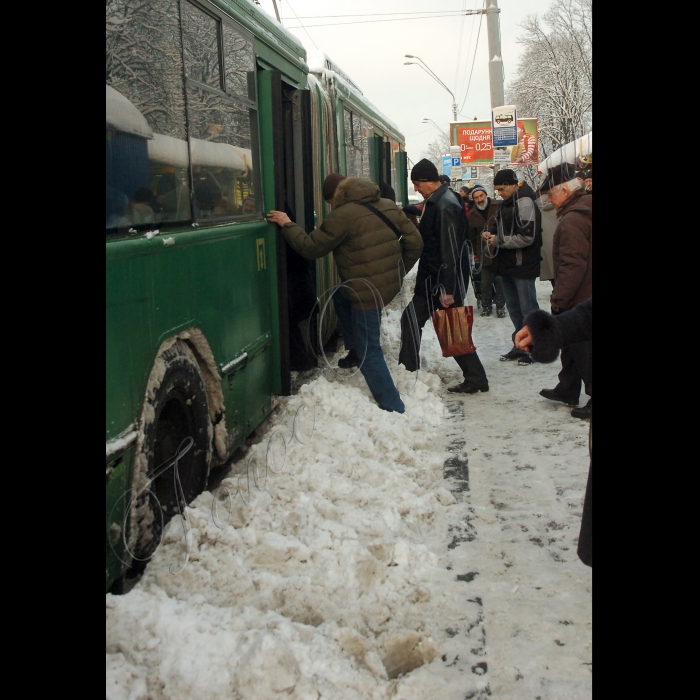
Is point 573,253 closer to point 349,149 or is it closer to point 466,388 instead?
point 466,388

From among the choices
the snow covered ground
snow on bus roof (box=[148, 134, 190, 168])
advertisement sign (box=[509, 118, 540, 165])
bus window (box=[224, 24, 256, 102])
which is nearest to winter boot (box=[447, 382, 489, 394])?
the snow covered ground

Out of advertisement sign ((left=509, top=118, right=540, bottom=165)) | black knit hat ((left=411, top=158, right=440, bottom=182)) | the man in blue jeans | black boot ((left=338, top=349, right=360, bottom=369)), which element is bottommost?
black boot ((left=338, top=349, right=360, bottom=369))

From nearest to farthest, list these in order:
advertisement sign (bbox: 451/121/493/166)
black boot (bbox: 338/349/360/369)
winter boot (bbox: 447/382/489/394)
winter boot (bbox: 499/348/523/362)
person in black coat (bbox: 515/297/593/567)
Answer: person in black coat (bbox: 515/297/593/567) → winter boot (bbox: 447/382/489/394) → black boot (bbox: 338/349/360/369) → winter boot (bbox: 499/348/523/362) → advertisement sign (bbox: 451/121/493/166)

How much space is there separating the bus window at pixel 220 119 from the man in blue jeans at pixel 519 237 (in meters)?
3.55

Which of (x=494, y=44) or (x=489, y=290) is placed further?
(x=494, y=44)

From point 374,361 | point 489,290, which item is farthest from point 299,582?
point 489,290

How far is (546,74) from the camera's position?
4025 centimetres

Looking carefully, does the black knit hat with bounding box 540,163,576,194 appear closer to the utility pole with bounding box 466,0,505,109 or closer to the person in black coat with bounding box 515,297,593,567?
the person in black coat with bounding box 515,297,593,567

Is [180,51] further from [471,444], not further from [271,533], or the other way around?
[471,444]

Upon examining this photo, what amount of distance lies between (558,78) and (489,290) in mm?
24380

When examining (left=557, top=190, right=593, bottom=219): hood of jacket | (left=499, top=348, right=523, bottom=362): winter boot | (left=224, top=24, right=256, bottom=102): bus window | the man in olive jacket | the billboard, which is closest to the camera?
(left=224, top=24, right=256, bottom=102): bus window

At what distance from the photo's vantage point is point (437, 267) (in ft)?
24.5

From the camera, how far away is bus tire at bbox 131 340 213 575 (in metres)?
3.58
